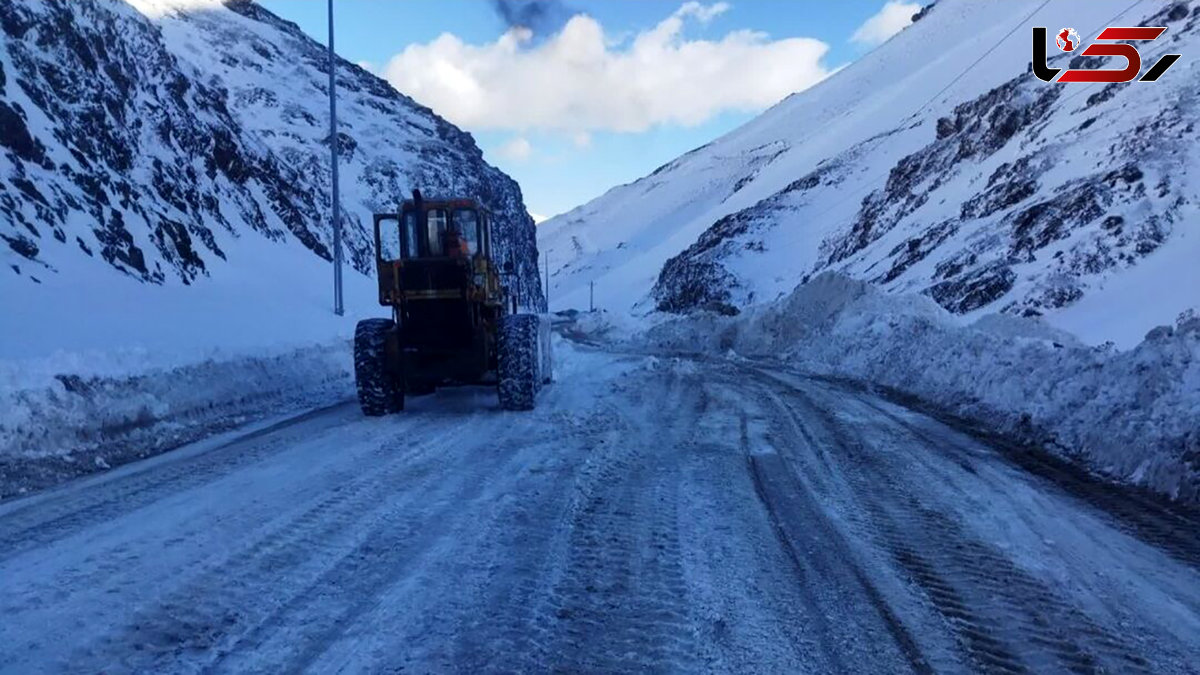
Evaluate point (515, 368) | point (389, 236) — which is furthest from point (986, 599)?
point (389, 236)

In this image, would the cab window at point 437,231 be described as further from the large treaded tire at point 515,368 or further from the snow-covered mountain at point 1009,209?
the snow-covered mountain at point 1009,209

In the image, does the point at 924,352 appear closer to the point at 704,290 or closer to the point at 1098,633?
the point at 1098,633

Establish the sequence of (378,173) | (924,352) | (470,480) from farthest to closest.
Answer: (378,173) < (924,352) < (470,480)

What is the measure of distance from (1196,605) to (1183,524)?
199 centimetres

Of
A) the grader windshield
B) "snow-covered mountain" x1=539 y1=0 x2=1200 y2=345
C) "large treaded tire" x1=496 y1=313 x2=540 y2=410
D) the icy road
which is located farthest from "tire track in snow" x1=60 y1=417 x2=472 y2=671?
"snow-covered mountain" x1=539 y1=0 x2=1200 y2=345

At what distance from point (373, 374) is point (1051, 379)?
8818 millimetres

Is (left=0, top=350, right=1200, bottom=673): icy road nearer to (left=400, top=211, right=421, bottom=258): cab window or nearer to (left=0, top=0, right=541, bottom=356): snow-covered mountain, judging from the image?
(left=400, top=211, right=421, bottom=258): cab window

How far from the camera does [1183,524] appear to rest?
21.6 ft

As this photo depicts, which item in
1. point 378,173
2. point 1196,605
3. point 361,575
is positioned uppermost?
point 378,173

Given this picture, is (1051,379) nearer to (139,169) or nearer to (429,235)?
(429,235)

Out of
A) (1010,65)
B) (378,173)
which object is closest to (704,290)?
(378,173)

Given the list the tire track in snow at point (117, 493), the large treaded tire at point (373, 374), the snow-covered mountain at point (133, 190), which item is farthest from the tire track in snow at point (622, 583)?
the snow-covered mountain at point (133, 190)

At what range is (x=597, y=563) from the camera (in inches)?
210

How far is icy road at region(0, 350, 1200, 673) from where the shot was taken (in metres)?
4.11
